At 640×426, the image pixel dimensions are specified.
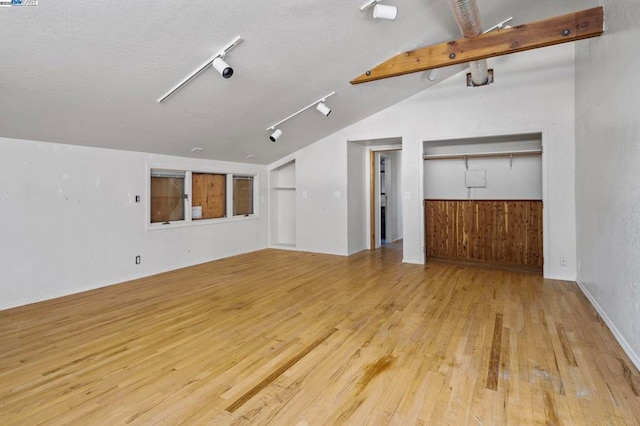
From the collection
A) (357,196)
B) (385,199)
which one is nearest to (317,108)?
(357,196)

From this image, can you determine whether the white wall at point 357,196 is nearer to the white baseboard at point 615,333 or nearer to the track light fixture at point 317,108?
the track light fixture at point 317,108

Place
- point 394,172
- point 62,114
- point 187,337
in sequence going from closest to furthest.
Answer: point 187,337
point 62,114
point 394,172

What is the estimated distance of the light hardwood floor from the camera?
1844 millimetres

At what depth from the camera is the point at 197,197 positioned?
5973mm

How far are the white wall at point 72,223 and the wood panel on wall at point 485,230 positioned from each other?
460 centimetres

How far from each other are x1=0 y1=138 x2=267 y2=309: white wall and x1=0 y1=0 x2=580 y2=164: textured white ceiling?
10.0 inches

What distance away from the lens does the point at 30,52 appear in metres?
2.47

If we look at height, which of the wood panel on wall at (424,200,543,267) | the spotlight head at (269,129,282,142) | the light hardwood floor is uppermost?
the spotlight head at (269,129,282,142)

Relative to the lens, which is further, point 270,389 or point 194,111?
point 194,111

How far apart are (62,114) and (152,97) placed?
36.2 inches

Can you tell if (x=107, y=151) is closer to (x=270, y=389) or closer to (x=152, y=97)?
(x=152, y=97)

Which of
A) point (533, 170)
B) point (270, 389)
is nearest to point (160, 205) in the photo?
point (270, 389)

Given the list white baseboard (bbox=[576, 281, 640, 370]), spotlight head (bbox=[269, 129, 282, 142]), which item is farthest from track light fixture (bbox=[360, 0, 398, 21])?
white baseboard (bbox=[576, 281, 640, 370])

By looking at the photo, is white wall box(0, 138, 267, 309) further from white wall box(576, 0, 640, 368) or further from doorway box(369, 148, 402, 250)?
A: white wall box(576, 0, 640, 368)
